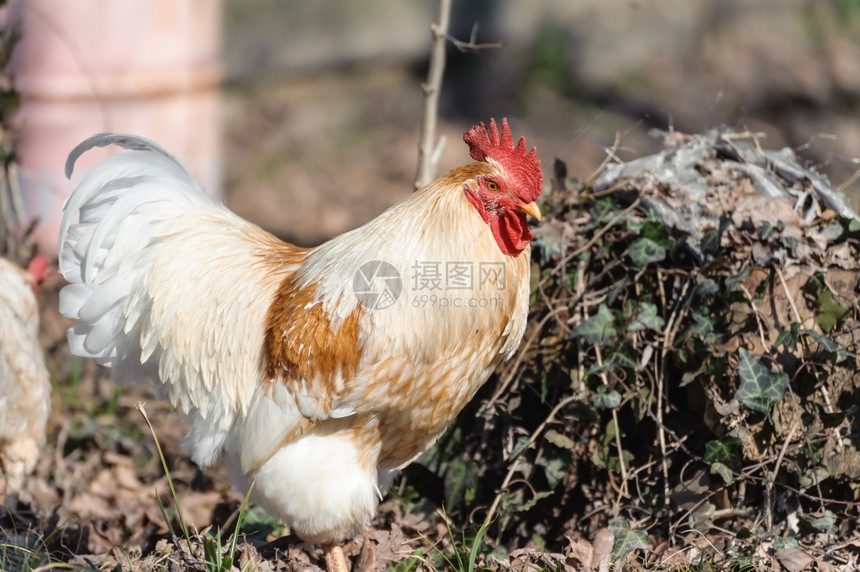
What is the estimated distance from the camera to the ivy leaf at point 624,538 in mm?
3363

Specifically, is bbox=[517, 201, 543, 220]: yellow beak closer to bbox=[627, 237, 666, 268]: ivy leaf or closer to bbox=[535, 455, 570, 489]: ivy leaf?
bbox=[627, 237, 666, 268]: ivy leaf

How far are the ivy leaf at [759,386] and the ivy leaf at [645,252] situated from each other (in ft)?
1.91

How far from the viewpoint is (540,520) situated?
3932mm

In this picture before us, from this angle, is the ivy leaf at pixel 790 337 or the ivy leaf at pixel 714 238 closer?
the ivy leaf at pixel 790 337

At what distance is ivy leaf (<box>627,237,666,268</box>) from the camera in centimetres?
362

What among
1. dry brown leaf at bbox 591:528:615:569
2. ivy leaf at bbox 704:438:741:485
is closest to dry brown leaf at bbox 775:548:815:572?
ivy leaf at bbox 704:438:741:485

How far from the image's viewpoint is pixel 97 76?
612 centimetres

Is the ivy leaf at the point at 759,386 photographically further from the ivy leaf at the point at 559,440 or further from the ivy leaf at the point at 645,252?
the ivy leaf at the point at 559,440

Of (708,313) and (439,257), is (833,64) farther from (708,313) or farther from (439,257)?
(439,257)

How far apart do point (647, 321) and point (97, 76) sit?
449 centimetres

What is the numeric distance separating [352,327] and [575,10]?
29.3 ft
